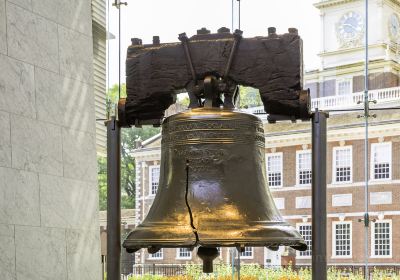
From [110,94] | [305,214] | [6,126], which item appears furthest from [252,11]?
[6,126]

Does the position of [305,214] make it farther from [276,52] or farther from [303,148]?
[276,52]

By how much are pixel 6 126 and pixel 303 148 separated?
2.89 m

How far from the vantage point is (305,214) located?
5426 mm

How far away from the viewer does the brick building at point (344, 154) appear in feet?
16.3

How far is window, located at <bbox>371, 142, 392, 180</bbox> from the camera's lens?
17.3 ft

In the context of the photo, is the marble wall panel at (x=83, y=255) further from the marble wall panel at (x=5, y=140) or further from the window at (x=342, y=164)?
the window at (x=342, y=164)

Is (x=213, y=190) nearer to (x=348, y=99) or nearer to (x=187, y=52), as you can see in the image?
(x=187, y=52)

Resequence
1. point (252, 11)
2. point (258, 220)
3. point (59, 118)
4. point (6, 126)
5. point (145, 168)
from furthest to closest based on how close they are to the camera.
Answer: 1. point (145, 168)
2. point (252, 11)
3. point (59, 118)
4. point (6, 126)
5. point (258, 220)

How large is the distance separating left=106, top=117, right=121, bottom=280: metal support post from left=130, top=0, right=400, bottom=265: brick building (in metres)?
2.67

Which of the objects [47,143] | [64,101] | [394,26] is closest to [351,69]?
[394,26]

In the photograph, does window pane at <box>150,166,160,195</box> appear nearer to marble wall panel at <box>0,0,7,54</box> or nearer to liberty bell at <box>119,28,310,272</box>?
marble wall panel at <box>0,0,7,54</box>

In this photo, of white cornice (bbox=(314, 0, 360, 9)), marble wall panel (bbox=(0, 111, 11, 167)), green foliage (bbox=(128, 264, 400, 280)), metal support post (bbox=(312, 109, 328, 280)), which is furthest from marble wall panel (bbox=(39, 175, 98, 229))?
white cornice (bbox=(314, 0, 360, 9))

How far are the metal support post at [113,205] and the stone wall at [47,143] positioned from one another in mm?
780

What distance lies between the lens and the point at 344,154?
523cm
